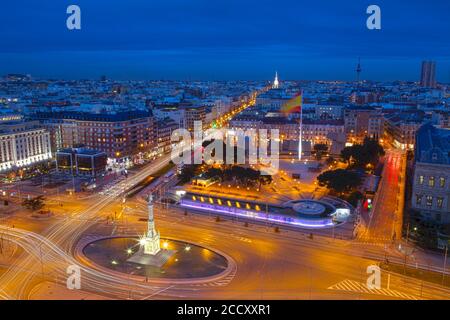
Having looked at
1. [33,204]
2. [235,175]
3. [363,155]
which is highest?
[363,155]

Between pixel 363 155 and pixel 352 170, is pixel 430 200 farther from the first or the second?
pixel 363 155

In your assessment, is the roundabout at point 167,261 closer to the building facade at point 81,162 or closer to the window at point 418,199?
the window at point 418,199

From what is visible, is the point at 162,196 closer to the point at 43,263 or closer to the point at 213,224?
the point at 213,224

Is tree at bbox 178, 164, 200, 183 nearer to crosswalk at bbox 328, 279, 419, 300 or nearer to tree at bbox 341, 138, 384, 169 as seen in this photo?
tree at bbox 341, 138, 384, 169

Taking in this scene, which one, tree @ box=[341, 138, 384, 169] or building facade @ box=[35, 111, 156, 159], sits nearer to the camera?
tree @ box=[341, 138, 384, 169]

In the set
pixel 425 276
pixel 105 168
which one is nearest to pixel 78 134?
pixel 105 168

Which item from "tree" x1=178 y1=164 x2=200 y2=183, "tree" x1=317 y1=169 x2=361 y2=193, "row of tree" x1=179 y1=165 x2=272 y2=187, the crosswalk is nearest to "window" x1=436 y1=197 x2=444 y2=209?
"tree" x1=317 y1=169 x2=361 y2=193

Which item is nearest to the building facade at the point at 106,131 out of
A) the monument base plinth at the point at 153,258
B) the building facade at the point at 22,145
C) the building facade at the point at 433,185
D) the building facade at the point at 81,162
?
the building facade at the point at 22,145

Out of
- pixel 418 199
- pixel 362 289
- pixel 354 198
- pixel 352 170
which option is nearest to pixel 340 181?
pixel 354 198
